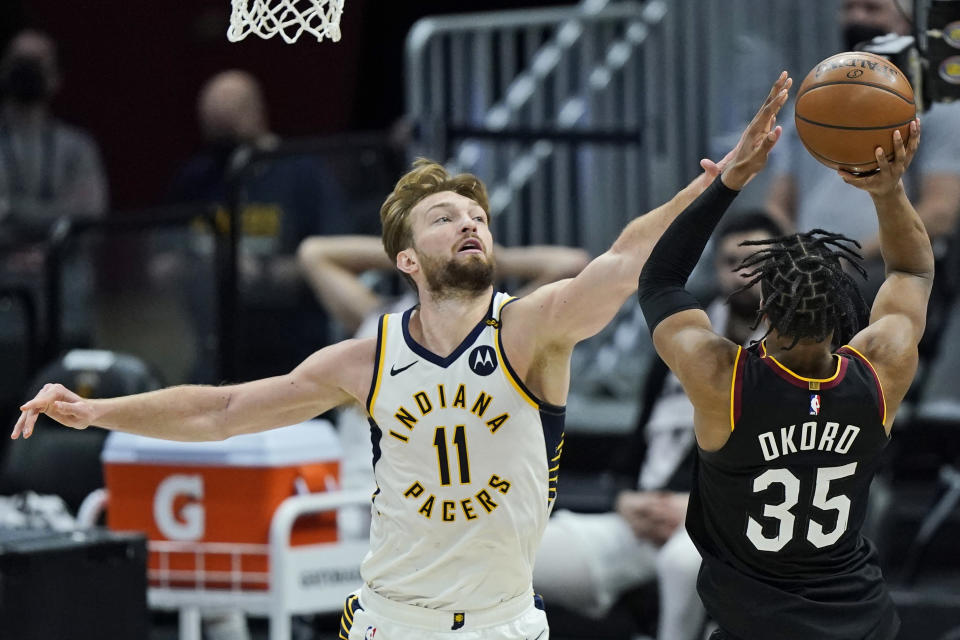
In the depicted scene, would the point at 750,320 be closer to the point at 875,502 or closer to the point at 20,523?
the point at 875,502

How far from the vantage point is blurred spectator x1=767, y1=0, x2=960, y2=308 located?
6.58 m

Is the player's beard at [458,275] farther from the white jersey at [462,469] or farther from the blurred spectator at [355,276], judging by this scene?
the blurred spectator at [355,276]

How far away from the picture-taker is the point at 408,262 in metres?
4.22

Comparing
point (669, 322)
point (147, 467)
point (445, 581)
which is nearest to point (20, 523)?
point (147, 467)

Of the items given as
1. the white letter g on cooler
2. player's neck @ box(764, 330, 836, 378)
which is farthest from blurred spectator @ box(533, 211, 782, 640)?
player's neck @ box(764, 330, 836, 378)

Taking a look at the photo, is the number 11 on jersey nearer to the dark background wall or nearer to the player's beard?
the player's beard

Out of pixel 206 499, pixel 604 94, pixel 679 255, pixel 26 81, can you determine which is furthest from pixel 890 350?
pixel 26 81

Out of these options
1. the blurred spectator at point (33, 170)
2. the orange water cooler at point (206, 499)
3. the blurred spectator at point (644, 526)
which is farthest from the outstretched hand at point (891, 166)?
the blurred spectator at point (33, 170)

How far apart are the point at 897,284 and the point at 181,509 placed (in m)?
2.88

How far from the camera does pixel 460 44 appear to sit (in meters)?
8.45

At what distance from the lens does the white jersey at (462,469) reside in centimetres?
406

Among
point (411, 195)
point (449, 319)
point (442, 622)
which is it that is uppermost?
point (411, 195)

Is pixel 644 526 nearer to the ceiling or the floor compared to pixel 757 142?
nearer to the floor

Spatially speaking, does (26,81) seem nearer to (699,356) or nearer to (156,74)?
(156,74)
